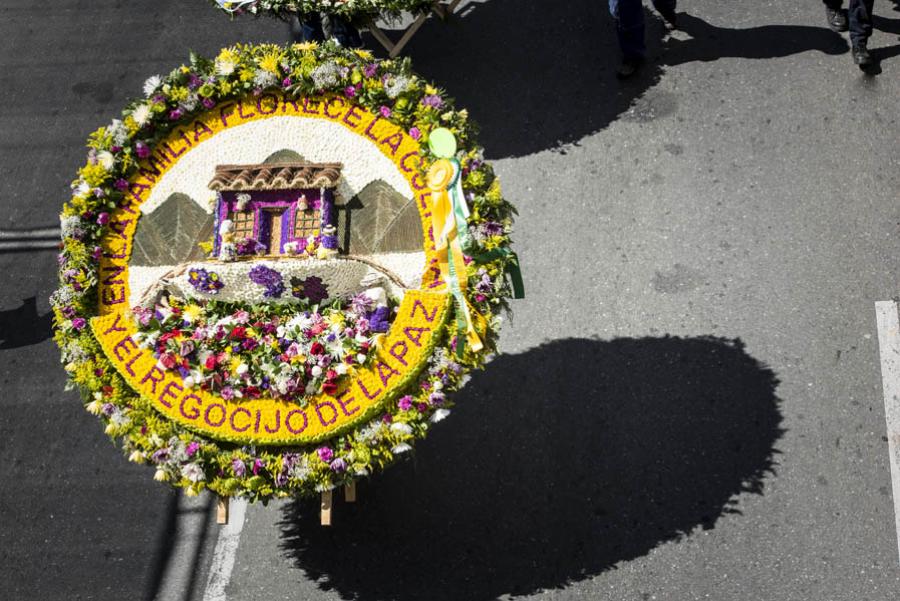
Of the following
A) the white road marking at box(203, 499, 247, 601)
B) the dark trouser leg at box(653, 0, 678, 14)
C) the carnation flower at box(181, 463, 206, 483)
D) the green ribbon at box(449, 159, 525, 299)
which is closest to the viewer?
the carnation flower at box(181, 463, 206, 483)

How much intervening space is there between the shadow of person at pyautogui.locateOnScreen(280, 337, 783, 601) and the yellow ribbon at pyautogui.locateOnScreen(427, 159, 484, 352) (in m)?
1.71

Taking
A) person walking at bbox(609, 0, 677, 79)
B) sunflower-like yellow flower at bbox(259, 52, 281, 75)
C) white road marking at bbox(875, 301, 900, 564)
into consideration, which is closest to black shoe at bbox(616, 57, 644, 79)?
person walking at bbox(609, 0, 677, 79)

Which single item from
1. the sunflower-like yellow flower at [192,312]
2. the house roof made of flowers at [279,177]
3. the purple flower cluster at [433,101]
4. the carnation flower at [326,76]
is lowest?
the sunflower-like yellow flower at [192,312]

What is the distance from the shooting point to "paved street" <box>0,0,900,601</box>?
6656 mm

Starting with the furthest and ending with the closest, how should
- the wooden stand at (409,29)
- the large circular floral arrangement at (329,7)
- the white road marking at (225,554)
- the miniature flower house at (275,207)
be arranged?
1. the wooden stand at (409,29)
2. the large circular floral arrangement at (329,7)
3. the white road marking at (225,554)
4. the miniature flower house at (275,207)

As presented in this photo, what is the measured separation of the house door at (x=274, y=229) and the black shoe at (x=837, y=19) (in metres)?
5.74

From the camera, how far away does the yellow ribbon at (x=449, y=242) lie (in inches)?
227

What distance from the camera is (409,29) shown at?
29.0 ft

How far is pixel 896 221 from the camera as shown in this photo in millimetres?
7586

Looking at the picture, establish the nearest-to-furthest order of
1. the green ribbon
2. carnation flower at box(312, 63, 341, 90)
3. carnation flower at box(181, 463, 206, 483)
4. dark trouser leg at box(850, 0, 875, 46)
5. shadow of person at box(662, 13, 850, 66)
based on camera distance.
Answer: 1. carnation flower at box(181, 463, 206, 483)
2. the green ribbon
3. carnation flower at box(312, 63, 341, 90)
4. dark trouser leg at box(850, 0, 875, 46)
5. shadow of person at box(662, 13, 850, 66)

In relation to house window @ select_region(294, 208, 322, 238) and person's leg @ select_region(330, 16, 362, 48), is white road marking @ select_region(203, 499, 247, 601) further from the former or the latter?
person's leg @ select_region(330, 16, 362, 48)

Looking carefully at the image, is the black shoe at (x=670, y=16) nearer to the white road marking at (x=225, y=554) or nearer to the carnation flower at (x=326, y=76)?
the carnation flower at (x=326, y=76)

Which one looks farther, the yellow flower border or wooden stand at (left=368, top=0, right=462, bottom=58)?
wooden stand at (left=368, top=0, right=462, bottom=58)

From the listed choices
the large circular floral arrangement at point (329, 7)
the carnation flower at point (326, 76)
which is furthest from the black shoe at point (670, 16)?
the carnation flower at point (326, 76)
